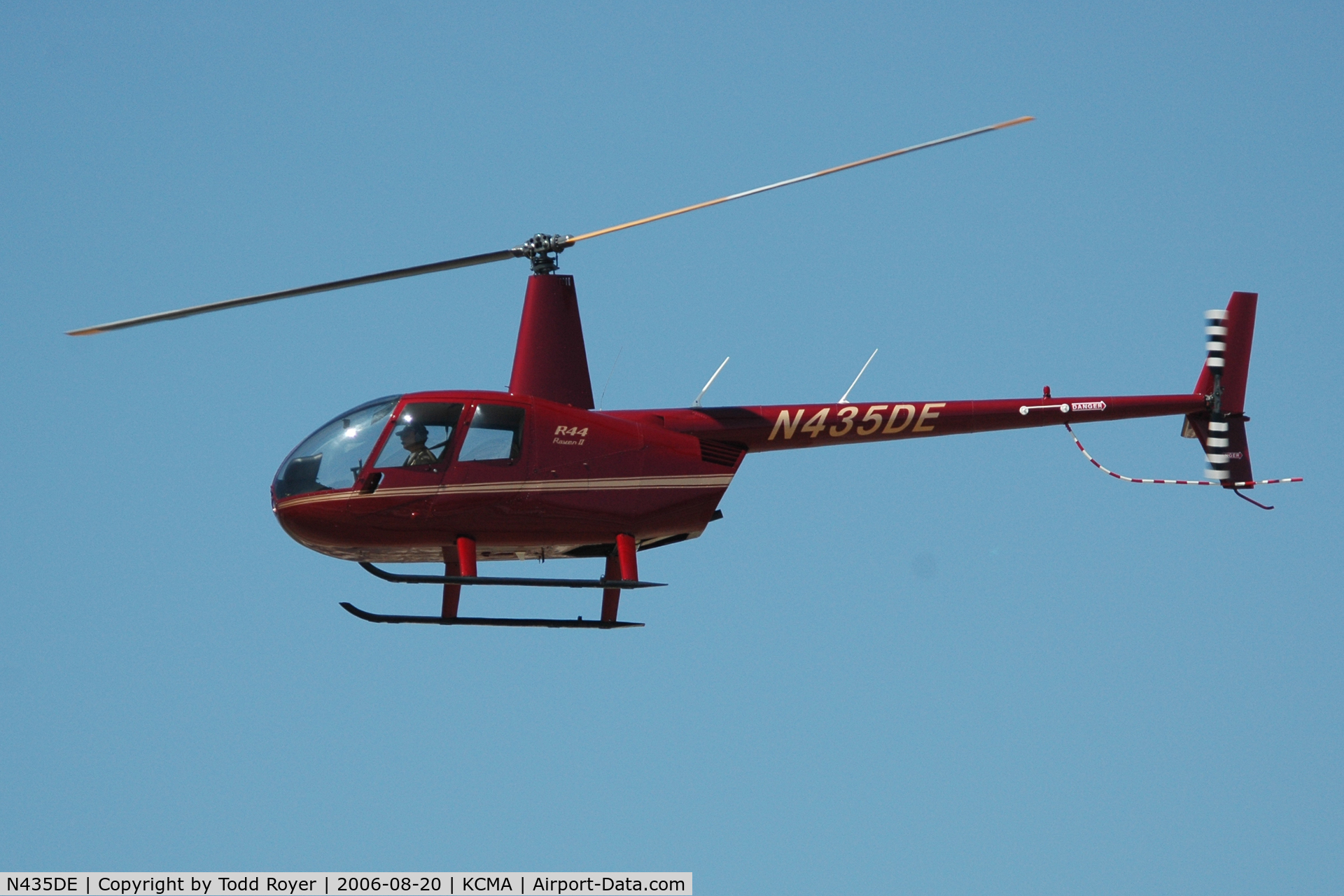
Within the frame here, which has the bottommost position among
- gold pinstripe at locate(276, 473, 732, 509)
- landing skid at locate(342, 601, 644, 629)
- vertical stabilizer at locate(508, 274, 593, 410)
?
landing skid at locate(342, 601, 644, 629)

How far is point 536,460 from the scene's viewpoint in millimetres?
18172

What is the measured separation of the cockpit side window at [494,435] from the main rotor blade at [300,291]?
1.52 m

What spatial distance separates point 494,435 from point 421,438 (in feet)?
2.49

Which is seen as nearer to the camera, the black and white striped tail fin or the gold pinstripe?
the gold pinstripe

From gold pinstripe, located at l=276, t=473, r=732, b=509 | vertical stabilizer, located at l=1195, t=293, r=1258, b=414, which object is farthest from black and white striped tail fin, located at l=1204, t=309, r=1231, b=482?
gold pinstripe, located at l=276, t=473, r=732, b=509

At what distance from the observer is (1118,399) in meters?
21.2

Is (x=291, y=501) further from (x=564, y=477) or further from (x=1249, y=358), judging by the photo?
(x=1249, y=358)

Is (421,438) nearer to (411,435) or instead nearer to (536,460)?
(411,435)

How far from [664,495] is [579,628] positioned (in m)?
1.73

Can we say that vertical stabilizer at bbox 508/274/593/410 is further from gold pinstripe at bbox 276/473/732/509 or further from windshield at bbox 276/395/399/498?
windshield at bbox 276/395/399/498

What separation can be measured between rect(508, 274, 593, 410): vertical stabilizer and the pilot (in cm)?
154

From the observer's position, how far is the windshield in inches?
693

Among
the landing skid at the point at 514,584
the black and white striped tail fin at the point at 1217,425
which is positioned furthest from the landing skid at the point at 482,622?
the black and white striped tail fin at the point at 1217,425

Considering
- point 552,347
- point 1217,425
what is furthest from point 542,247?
point 1217,425
